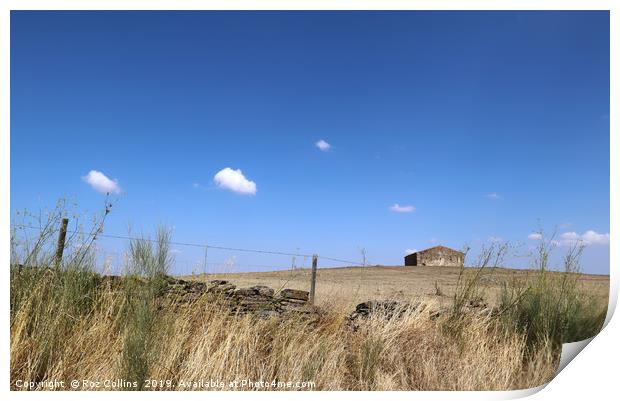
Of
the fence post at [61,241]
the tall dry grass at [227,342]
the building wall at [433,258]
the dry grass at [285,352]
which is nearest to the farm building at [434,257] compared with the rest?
the building wall at [433,258]

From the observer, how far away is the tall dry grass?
314 cm

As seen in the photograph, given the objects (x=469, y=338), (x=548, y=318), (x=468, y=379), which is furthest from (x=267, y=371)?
(x=548, y=318)

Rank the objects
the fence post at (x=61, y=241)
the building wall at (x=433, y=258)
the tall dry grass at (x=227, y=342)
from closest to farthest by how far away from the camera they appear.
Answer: the tall dry grass at (x=227, y=342), the fence post at (x=61, y=241), the building wall at (x=433, y=258)

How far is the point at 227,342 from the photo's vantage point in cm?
356

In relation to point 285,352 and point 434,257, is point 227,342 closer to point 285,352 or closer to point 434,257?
point 285,352

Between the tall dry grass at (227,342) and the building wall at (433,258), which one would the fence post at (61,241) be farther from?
the building wall at (433,258)

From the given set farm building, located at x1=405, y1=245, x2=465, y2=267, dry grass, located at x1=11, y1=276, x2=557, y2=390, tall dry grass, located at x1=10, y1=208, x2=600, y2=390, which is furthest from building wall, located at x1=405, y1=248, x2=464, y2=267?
dry grass, located at x1=11, y1=276, x2=557, y2=390

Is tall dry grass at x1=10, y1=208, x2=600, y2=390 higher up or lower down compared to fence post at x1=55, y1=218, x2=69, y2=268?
lower down

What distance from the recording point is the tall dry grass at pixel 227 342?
10.3ft

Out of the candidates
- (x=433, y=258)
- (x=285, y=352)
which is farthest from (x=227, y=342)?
(x=433, y=258)

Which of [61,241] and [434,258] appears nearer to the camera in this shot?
[61,241]

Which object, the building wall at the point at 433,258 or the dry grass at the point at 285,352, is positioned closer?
the dry grass at the point at 285,352

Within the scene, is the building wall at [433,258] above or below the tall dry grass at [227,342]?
above

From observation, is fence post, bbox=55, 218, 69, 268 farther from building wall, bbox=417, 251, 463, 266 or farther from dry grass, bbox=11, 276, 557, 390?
building wall, bbox=417, 251, 463, 266
